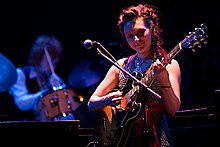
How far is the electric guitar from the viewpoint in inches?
132

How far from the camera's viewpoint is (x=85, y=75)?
6.42 m

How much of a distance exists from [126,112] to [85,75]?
293 cm

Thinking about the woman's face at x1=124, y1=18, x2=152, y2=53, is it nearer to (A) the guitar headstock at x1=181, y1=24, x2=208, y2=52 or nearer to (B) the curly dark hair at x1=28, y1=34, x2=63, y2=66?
(A) the guitar headstock at x1=181, y1=24, x2=208, y2=52

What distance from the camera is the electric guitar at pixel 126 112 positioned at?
3357 mm

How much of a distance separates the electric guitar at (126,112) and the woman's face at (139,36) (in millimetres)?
236

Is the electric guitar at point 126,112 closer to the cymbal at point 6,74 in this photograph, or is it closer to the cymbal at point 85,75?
the cymbal at point 6,74

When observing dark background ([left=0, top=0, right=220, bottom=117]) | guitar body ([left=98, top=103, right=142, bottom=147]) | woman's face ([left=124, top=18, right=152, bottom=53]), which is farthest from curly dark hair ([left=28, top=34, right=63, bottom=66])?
woman's face ([left=124, top=18, right=152, bottom=53])

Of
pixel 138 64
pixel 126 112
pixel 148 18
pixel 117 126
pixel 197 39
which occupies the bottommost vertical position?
pixel 117 126

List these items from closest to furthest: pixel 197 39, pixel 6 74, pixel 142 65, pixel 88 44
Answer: pixel 197 39 < pixel 88 44 < pixel 142 65 < pixel 6 74

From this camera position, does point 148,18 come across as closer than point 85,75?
Yes

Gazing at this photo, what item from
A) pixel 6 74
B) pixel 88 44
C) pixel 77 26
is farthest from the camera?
pixel 77 26

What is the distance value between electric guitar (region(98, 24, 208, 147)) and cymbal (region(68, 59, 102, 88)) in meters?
2.49

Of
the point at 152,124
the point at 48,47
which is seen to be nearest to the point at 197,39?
the point at 152,124

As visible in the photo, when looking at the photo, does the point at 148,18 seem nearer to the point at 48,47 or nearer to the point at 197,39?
the point at 197,39
